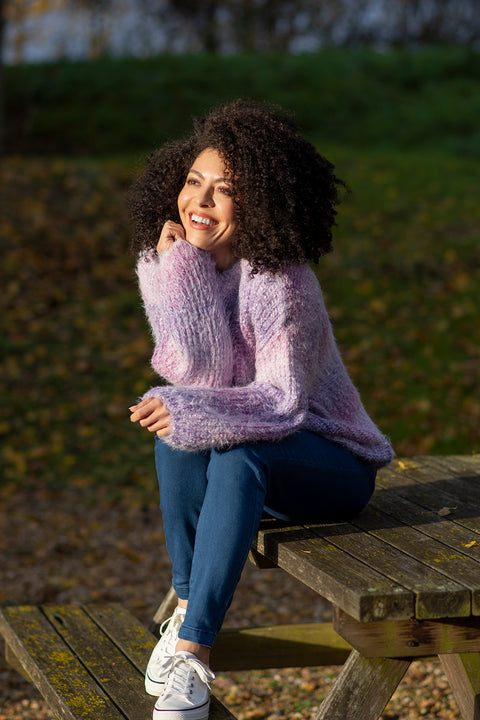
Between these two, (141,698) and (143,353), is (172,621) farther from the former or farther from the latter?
(143,353)

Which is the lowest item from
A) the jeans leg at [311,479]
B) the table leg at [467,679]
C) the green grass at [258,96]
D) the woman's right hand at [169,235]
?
the table leg at [467,679]

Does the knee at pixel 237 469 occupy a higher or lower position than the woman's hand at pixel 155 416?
lower

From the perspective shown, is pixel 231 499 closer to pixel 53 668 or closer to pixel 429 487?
pixel 53 668

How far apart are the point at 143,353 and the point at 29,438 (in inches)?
59.8

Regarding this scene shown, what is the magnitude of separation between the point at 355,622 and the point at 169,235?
4.23ft

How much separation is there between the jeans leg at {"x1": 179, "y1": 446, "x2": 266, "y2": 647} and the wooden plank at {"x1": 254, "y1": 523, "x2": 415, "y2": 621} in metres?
0.14

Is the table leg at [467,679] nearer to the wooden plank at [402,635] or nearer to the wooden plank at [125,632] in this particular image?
the wooden plank at [402,635]

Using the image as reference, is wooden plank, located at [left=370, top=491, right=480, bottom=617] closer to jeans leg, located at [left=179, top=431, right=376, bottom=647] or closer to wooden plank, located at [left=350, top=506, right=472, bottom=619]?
wooden plank, located at [left=350, top=506, right=472, bottom=619]

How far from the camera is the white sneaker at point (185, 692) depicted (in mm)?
2209

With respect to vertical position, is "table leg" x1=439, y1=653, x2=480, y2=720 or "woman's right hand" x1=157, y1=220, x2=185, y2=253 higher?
"woman's right hand" x1=157, y1=220, x2=185, y2=253

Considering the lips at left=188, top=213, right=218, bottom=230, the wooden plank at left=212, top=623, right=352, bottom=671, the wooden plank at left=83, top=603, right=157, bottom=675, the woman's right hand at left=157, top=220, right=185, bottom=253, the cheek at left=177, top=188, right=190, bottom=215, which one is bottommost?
the wooden plank at left=212, top=623, right=352, bottom=671

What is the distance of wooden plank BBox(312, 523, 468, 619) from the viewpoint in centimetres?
205

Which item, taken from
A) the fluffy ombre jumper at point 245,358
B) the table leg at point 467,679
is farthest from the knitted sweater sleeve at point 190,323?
the table leg at point 467,679

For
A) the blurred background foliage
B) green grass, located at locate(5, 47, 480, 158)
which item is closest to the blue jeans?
the blurred background foliage
